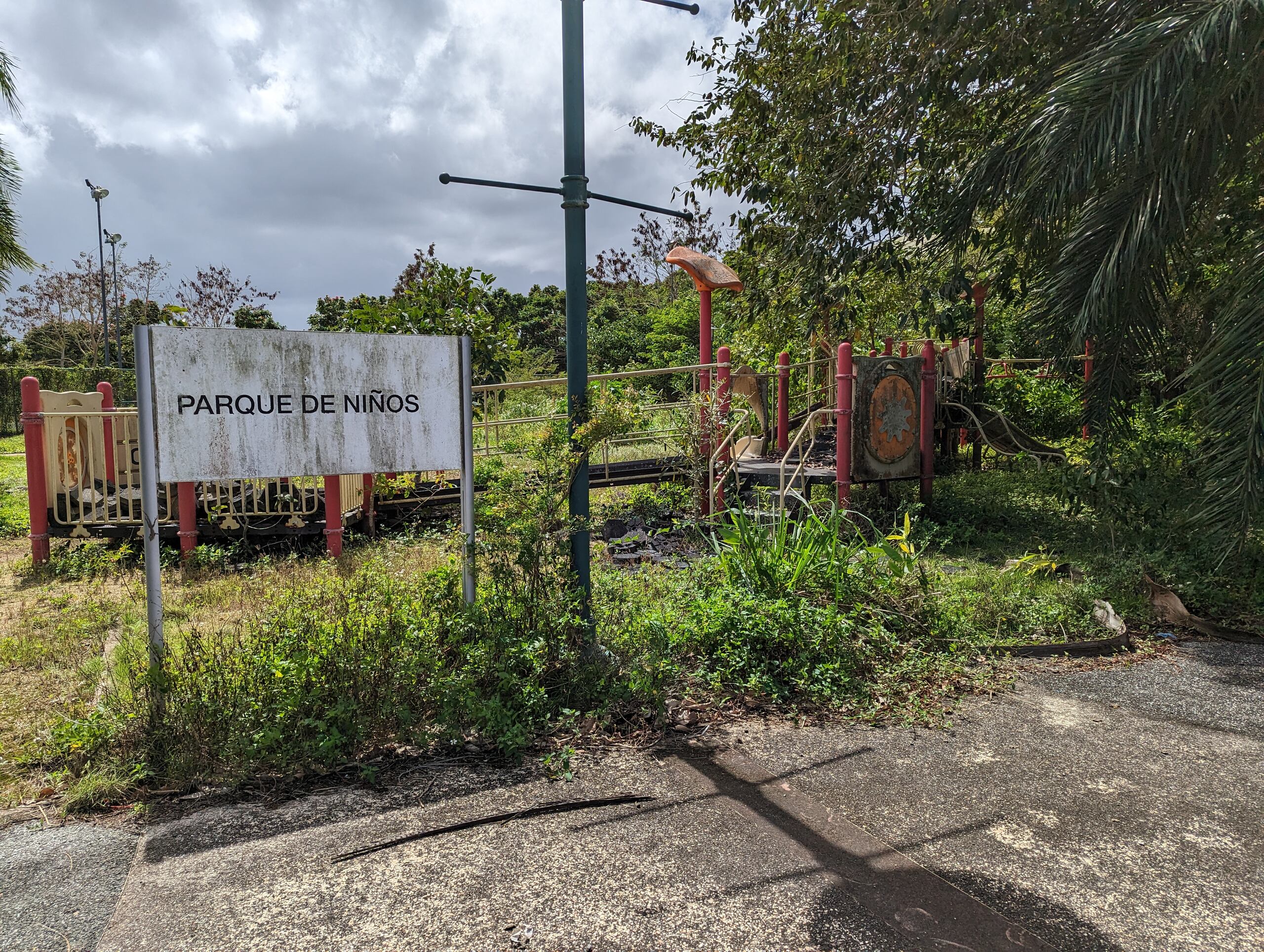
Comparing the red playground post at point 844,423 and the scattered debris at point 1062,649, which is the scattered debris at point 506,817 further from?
the red playground post at point 844,423

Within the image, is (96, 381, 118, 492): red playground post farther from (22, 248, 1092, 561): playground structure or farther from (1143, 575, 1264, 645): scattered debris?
(1143, 575, 1264, 645): scattered debris

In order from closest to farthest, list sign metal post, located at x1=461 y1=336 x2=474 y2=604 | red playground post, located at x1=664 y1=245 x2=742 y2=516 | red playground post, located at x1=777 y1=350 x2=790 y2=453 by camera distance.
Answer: sign metal post, located at x1=461 y1=336 x2=474 y2=604 < red playground post, located at x1=664 y1=245 x2=742 y2=516 < red playground post, located at x1=777 y1=350 x2=790 y2=453

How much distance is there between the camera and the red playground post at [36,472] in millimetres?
7855

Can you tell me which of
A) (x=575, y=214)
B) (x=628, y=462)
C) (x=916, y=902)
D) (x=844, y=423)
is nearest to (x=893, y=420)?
(x=844, y=423)

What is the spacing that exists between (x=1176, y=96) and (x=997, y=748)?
13.7 feet

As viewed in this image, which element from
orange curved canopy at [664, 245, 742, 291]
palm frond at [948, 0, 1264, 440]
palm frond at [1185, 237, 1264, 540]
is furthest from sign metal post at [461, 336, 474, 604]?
orange curved canopy at [664, 245, 742, 291]

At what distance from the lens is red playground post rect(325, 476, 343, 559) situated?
778 cm

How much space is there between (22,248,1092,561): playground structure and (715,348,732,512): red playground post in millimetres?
17

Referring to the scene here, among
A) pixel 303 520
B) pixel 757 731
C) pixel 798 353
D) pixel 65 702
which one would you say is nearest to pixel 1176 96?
pixel 757 731

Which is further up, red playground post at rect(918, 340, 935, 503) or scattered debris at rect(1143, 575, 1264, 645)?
red playground post at rect(918, 340, 935, 503)

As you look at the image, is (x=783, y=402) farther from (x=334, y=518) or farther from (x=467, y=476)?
(x=467, y=476)

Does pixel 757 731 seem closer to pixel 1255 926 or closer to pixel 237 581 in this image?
pixel 1255 926

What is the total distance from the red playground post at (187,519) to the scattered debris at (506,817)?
578 cm

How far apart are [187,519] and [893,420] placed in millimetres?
6958
